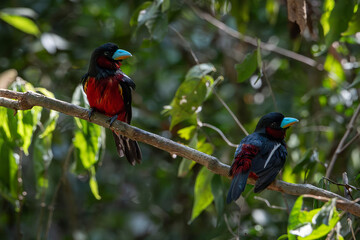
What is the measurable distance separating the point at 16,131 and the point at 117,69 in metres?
0.93

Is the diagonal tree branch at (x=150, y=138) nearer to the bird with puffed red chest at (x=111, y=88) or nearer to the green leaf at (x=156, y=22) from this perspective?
the bird with puffed red chest at (x=111, y=88)

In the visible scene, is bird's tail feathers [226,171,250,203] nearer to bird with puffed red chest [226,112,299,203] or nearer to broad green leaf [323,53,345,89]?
bird with puffed red chest [226,112,299,203]

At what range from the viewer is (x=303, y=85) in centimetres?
601

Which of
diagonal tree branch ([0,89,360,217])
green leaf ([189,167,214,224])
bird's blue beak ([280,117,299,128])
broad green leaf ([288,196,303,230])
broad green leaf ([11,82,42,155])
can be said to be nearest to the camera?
broad green leaf ([288,196,303,230])

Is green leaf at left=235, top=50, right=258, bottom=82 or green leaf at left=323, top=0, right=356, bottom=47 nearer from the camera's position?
green leaf at left=323, top=0, right=356, bottom=47

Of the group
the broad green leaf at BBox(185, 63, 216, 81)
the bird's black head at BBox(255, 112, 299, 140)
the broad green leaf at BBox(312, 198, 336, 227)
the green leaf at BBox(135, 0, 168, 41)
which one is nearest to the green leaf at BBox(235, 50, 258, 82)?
the broad green leaf at BBox(185, 63, 216, 81)

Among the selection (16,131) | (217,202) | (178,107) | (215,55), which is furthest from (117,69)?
(215,55)

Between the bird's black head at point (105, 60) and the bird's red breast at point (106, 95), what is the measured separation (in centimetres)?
6

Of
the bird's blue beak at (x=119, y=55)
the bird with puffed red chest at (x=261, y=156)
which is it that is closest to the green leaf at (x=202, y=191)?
the bird with puffed red chest at (x=261, y=156)

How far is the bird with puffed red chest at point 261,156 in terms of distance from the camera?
10.6ft

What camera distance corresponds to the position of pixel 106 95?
152 inches

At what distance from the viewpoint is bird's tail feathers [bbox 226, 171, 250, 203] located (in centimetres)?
314

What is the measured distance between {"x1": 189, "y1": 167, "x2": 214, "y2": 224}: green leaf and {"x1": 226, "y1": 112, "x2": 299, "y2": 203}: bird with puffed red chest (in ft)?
1.02

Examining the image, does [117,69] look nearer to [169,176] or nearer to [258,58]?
[258,58]
